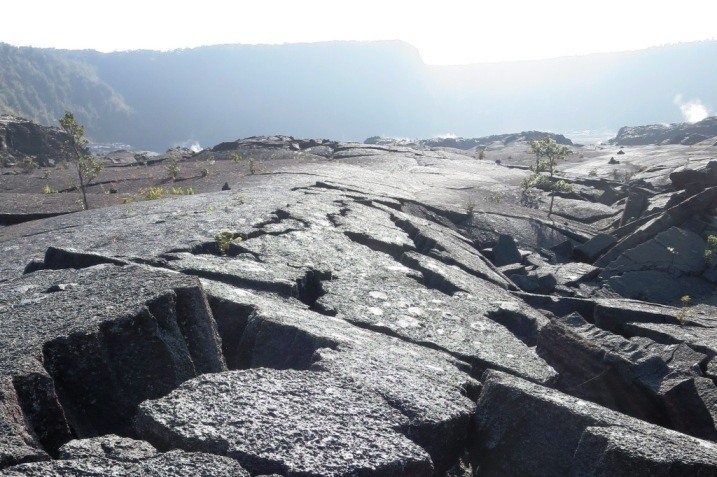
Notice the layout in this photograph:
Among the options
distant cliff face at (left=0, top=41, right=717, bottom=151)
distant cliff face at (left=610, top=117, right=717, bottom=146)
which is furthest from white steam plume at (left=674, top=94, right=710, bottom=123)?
distant cliff face at (left=610, top=117, right=717, bottom=146)

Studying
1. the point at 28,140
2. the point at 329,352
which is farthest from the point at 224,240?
the point at 28,140

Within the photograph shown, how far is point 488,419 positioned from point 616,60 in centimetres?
17453

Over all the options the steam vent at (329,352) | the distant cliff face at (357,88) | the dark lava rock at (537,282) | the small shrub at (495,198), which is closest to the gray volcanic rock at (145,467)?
the steam vent at (329,352)

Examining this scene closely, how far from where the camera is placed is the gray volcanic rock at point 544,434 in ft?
9.30

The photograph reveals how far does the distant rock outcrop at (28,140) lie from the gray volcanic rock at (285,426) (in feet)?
69.0

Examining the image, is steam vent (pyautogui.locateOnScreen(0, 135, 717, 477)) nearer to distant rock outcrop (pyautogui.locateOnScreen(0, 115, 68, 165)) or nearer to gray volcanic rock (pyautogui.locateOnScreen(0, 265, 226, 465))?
gray volcanic rock (pyautogui.locateOnScreen(0, 265, 226, 465))

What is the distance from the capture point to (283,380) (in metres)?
2.88

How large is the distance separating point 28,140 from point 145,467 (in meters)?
24.2

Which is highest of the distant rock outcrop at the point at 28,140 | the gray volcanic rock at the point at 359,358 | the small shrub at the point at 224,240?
the distant rock outcrop at the point at 28,140

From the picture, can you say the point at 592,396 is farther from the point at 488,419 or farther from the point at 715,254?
the point at 715,254

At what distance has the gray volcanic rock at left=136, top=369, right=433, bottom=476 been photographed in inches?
89.7

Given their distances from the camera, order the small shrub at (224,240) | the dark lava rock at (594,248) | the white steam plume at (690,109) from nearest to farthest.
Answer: the small shrub at (224,240) < the dark lava rock at (594,248) < the white steam plume at (690,109)

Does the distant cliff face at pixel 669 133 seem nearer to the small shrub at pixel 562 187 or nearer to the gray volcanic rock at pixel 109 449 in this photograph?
the small shrub at pixel 562 187

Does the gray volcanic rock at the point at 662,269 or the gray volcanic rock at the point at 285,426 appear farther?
the gray volcanic rock at the point at 662,269
